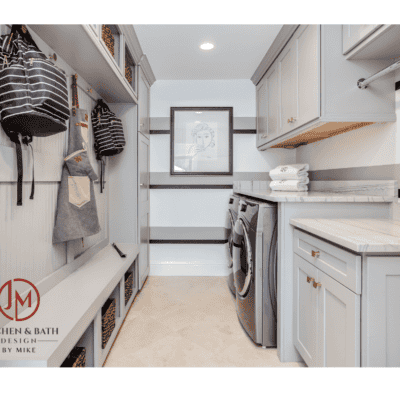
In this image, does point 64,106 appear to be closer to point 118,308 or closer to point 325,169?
point 118,308

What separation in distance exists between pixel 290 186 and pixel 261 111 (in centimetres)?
97

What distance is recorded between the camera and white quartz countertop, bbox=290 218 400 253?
2.82 feet

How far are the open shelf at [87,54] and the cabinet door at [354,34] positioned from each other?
1371 mm

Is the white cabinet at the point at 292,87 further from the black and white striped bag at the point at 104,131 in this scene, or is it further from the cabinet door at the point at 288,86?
the black and white striped bag at the point at 104,131

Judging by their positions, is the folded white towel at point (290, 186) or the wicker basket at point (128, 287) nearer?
the wicker basket at point (128, 287)

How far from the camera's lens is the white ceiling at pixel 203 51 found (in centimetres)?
206

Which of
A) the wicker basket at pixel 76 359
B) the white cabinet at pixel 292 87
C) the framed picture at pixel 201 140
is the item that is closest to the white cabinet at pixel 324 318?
the white cabinet at pixel 292 87

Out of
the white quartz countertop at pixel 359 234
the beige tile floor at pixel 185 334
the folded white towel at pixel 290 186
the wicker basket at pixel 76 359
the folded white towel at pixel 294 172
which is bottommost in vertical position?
the beige tile floor at pixel 185 334

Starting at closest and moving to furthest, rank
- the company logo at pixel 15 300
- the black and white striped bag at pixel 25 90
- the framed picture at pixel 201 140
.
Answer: the black and white striped bag at pixel 25 90 → the company logo at pixel 15 300 → the framed picture at pixel 201 140

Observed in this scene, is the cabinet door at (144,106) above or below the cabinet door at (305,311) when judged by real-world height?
above

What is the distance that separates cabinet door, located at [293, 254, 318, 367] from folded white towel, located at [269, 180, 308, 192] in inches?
40.7

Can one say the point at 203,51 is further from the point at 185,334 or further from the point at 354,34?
the point at 185,334

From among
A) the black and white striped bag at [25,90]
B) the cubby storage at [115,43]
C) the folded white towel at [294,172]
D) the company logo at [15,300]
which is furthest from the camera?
the folded white towel at [294,172]
